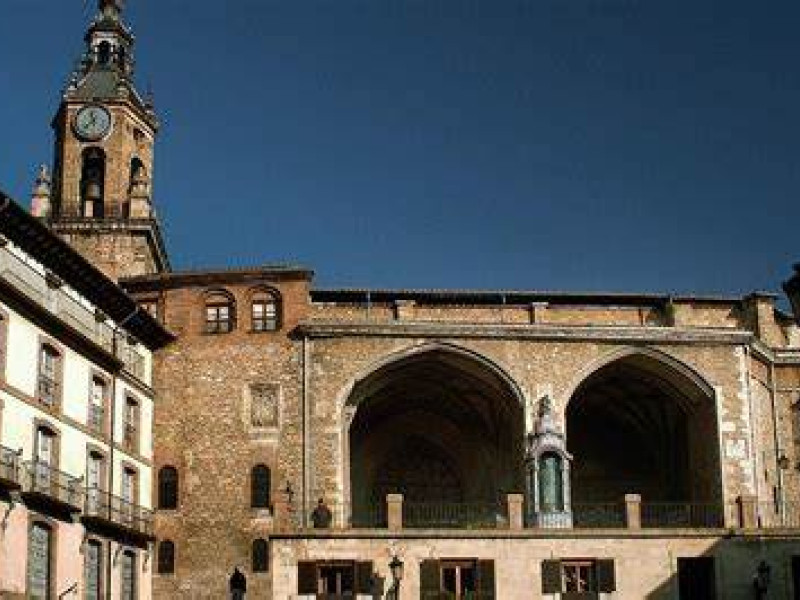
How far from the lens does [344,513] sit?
42.7 meters

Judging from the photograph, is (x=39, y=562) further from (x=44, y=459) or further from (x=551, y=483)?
(x=551, y=483)

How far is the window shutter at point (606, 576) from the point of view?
39.4 metres

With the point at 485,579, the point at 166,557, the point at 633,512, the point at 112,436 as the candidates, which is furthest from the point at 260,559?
the point at 633,512

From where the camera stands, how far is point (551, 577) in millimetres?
39438

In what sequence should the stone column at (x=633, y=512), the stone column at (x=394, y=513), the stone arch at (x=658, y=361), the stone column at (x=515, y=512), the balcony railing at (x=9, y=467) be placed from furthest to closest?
the stone arch at (x=658, y=361), the stone column at (x=633, y=512), the stone column at (x=515, y=512), the stone column at (x=394, y=513), the balcony railing at (x=9, y=467)

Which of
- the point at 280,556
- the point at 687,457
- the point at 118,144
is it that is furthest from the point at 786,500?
the point at 118,144

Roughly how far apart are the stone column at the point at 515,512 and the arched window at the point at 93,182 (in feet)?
69.2

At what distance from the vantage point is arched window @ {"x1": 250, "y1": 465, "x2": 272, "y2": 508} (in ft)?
140

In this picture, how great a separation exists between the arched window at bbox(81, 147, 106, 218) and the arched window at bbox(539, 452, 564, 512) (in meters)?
20.4

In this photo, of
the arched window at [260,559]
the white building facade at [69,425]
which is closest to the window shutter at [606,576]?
the arched window at [260,559]

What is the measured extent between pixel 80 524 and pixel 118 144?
20.2 meters

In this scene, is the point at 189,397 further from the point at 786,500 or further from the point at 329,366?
the point at 786,500

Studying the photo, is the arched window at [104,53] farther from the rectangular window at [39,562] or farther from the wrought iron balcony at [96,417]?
the rectangular window at [39,562]

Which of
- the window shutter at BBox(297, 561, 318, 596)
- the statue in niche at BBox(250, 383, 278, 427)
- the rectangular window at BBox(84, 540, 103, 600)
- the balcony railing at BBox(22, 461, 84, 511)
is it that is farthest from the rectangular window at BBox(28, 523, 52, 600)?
the statue in niche at BBox(250, 383, 278, 427)
